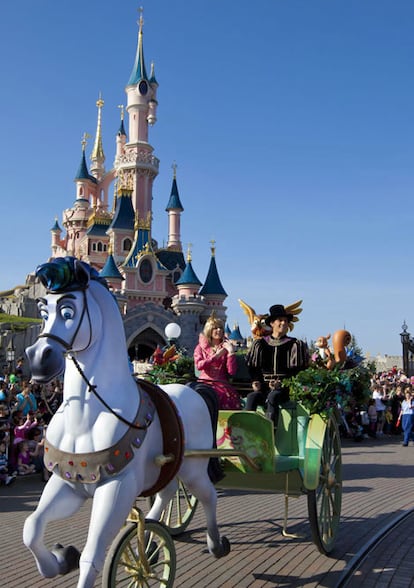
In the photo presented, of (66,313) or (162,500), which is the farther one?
(162,500)

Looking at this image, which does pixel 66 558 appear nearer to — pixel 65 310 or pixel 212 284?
pixel 65 310

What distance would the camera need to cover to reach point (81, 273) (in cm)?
368

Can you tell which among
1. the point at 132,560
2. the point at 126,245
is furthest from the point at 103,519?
the point at 126,245

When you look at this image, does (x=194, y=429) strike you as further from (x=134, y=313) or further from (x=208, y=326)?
(x=134, y=313)

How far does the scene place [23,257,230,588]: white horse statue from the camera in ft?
11.3

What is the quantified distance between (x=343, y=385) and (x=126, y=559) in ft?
9.92

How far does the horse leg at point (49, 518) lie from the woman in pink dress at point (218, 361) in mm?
2609

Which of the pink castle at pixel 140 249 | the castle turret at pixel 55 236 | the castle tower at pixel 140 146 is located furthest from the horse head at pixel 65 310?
the castle turret at pixel 55 236

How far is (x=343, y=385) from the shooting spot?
6008mm

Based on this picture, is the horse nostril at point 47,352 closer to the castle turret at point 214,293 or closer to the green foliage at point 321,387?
the green foliage at point 321,387

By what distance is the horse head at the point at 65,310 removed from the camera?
11.4 feet

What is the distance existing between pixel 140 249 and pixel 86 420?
44334 millimetres

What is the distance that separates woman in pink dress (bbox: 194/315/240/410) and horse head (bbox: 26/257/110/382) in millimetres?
2545

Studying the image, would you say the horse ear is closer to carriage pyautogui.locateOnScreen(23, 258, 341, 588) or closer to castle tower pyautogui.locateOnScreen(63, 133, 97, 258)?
carriage pyautogui.locateOnScreen(23, 258, 341, 588)
